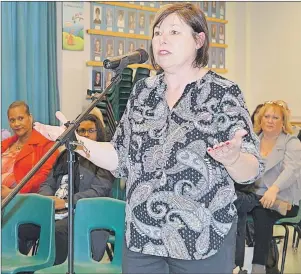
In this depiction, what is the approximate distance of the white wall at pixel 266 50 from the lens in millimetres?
4559

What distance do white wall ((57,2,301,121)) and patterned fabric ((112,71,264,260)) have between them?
285cm

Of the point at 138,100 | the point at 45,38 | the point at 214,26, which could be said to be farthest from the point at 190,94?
the point at 214,26

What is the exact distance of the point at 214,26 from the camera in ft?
16.3

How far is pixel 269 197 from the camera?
316 cm

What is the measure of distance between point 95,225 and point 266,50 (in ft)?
10.1

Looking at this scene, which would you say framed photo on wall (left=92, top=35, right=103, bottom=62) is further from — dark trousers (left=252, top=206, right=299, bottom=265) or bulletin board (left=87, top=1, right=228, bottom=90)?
dark trousers (left=252, top=206, right=299, bottom=265)

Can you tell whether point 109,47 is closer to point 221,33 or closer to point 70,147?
point 221,33

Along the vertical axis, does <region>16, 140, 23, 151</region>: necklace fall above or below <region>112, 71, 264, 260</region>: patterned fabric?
below

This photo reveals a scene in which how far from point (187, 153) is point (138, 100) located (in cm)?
24

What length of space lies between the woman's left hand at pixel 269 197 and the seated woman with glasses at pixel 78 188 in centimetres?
94

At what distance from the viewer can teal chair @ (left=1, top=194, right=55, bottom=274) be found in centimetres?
244

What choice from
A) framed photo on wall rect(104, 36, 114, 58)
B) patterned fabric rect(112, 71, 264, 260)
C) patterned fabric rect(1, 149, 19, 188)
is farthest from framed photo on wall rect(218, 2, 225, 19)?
patterned fabric rect(112, 71, 264, 260)

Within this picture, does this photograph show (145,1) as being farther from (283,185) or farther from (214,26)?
(283,185)

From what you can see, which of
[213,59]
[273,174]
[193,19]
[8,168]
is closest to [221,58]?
[213,59]
